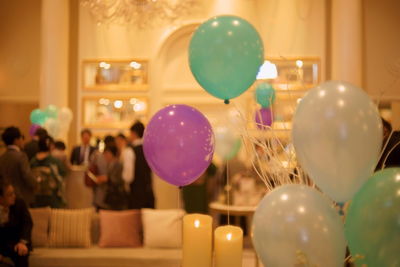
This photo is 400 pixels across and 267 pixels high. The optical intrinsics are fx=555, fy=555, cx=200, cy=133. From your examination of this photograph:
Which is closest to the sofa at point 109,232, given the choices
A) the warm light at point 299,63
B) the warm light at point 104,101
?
the warm light at point 104,101

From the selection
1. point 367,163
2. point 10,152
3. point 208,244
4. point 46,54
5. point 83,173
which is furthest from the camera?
point 46,54

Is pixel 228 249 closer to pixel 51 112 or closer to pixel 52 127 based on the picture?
pixel 52 127

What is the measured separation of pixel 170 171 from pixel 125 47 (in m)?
6.44

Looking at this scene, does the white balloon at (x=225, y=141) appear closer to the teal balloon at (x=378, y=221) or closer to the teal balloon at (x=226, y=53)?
the teal balloon at (x=226, y=53)

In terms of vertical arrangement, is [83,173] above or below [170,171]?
below

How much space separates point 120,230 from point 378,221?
3477mm

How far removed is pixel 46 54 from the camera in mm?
9461

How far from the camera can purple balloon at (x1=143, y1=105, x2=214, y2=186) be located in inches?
146

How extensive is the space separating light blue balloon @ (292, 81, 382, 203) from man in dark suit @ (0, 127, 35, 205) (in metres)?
3.53

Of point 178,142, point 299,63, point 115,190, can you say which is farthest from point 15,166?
point 299,63

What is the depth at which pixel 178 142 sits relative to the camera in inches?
146

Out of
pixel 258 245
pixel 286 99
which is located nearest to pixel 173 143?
pixel 258 245

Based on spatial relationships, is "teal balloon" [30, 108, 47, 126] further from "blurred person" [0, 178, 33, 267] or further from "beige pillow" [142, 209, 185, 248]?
"blurred person" [0, 178, 33, 267]

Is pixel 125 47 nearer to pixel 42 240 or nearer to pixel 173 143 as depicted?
pixel 42 240
